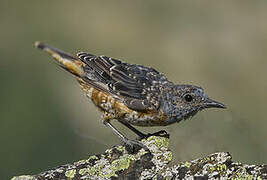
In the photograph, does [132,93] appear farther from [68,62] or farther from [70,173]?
[70,173]

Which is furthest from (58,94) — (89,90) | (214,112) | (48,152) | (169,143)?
(169,143)

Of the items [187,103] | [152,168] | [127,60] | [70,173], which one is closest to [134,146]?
[152,168]

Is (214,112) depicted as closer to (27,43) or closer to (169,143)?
(169,143)

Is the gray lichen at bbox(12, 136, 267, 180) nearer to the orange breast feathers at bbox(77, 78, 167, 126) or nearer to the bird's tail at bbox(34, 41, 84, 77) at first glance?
the orange breast feathers at bbox(77, 78, 167, 126)

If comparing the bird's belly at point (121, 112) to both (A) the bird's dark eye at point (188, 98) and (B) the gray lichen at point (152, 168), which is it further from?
(B) the gray lichen at point (152, 168)

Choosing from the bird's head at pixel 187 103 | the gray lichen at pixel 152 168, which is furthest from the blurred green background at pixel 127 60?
the gray lichen at pixel 152 168

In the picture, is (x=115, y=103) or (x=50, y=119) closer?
(x=115, y=103)

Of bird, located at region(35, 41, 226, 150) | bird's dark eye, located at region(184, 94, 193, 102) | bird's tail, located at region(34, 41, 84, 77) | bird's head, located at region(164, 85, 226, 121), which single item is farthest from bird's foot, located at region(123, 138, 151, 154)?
bird's tail, located at region(34, 41, 84, 77)
